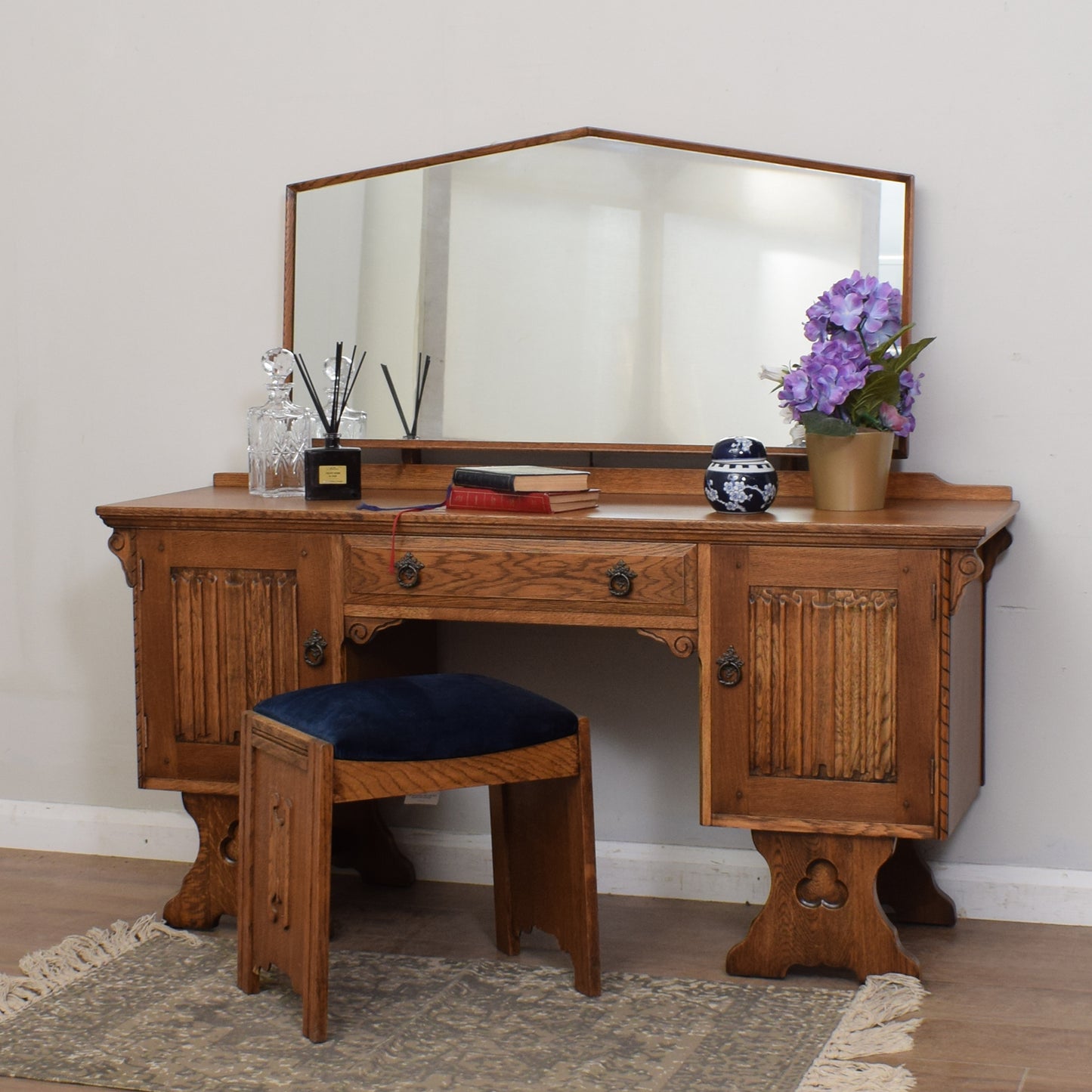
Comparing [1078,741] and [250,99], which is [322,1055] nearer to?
[1078,741]

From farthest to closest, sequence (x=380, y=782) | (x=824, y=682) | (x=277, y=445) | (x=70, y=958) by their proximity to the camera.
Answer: (x=277, y=445), (x=70, y=958), (x=824, y=682), (x=380, y=782)

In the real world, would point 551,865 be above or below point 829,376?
below

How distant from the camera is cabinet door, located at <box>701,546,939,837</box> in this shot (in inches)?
85.6

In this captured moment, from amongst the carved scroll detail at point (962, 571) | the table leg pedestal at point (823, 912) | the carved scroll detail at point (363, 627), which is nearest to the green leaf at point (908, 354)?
the carved scroll detail at point (962, 571)

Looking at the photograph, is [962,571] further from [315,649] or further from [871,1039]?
[315,649]

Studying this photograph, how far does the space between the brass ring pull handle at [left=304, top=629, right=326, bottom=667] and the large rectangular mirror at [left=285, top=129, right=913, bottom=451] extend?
1.81ft

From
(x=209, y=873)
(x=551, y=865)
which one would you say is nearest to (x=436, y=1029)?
(x=551, y=865)

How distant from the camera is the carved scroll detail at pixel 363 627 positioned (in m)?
2.40

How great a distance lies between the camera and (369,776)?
205 centimetres

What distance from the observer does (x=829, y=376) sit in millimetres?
2293

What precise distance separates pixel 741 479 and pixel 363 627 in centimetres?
70

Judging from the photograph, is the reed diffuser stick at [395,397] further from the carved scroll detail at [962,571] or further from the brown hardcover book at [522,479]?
the carved scroll detail at [962,571]

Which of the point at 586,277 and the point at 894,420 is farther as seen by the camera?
the point at 586,277

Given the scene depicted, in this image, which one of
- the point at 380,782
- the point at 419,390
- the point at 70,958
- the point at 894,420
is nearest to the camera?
the point at 380,782
